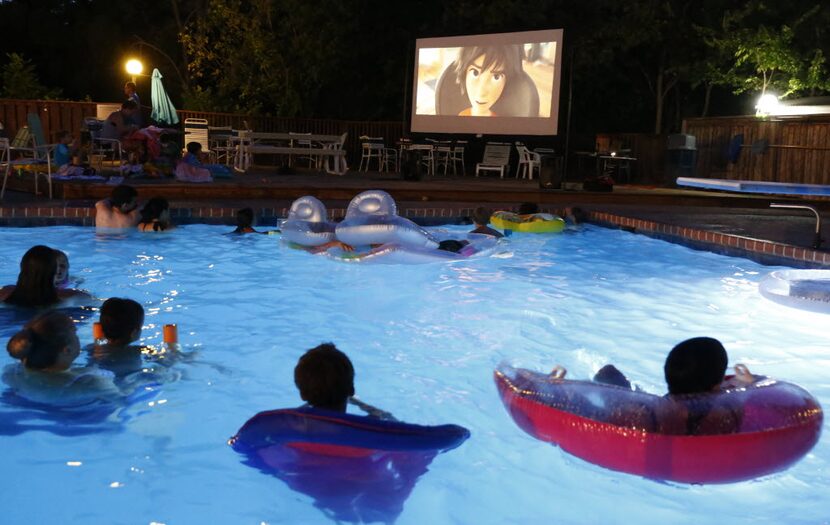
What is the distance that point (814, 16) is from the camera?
52.6ft

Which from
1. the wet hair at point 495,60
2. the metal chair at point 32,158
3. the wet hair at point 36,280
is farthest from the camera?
the wet hair at point 495,60

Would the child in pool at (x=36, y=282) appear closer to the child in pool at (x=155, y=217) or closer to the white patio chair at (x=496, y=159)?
the child in pool at (x=155, y=217)

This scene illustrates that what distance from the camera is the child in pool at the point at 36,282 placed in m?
4.34

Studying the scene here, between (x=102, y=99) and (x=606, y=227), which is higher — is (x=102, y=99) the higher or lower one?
the higher one

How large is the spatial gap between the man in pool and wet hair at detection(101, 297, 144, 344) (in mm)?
4424

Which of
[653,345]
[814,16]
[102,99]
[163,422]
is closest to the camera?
[163,422]

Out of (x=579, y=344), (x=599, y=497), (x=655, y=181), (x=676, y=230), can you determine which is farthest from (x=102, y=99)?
(x=599, y=497)

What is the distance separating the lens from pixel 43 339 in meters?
3.28

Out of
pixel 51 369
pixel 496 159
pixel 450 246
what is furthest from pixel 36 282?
pixel 496 159

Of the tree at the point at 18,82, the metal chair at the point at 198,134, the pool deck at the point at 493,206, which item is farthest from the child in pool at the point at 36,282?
the tree at the point at 18,82

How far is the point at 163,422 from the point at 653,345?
121 inches

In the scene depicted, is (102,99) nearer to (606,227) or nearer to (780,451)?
(606,227)

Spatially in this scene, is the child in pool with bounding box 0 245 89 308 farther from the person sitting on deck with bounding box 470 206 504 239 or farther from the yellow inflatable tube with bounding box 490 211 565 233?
the yellow inflatable tube with bounding box 490 211 565 233

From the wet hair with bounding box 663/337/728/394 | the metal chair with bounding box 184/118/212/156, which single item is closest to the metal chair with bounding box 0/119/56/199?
the metal chair with bounding box 184/118/212/156
